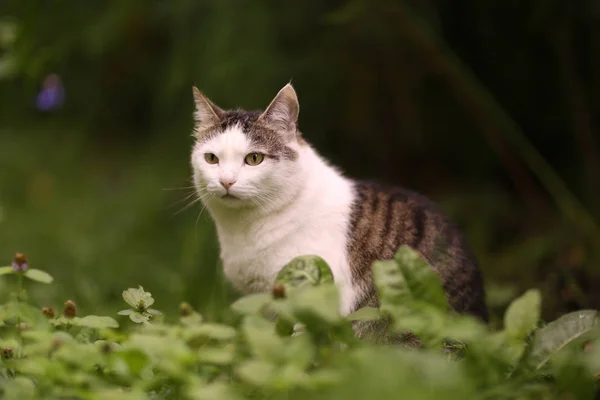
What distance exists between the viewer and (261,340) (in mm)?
1248

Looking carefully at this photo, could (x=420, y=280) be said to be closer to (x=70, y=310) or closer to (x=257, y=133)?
(x=70, y=310)

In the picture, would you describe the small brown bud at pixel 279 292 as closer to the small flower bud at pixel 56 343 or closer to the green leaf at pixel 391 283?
the green leaf at pixel 391 283

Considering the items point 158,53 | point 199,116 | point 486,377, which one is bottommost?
point 486,377

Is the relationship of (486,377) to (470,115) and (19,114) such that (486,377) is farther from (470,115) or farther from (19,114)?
(19,114)

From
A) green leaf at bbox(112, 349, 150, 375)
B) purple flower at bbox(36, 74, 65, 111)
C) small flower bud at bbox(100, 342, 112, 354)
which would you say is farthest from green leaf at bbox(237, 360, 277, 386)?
purple flower at bbox(36, 74, 65, 111)

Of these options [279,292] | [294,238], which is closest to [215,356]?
[279,292]

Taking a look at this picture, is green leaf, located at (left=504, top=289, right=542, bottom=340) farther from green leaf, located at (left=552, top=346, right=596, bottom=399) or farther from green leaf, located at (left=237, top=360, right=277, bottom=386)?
green leaf, located at (left=237, top=360, right=277, bottom=386)

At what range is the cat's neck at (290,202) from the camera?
2.28 metres

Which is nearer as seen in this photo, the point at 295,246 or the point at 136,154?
the point at 295,246

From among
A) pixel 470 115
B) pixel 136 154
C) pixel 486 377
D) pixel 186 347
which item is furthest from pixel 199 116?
pixel 136 154

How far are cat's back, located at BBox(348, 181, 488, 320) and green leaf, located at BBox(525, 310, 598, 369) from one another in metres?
0.64

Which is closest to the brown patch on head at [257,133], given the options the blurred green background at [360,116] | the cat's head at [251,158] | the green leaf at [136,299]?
the cat's head at [251,158]

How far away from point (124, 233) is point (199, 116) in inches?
57.2

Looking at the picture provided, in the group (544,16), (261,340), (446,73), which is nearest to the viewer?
(261,340)
